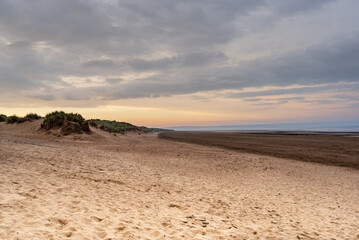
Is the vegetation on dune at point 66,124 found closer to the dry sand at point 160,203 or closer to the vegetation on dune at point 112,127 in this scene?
the vegetation on dune at point 112,127

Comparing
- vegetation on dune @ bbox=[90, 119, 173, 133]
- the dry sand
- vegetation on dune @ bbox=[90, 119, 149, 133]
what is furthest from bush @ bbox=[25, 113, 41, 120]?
the dry sand

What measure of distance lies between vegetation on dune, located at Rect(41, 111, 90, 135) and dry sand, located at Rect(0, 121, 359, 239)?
1687cm

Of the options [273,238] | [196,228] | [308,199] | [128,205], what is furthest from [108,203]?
[308,199]

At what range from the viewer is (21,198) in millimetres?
5883

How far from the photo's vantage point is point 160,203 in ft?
24.9

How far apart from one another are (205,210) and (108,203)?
308cm

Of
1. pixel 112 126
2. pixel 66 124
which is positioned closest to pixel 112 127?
pixel 112 126

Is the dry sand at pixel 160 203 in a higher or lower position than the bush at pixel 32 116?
lower

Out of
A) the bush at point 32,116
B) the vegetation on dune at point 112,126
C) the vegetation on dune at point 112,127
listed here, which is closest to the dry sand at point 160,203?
the vegetation on dune at point 112,126

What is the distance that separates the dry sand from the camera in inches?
204

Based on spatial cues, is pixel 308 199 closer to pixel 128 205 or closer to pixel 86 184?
pixel 128 205

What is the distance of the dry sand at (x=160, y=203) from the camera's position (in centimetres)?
517

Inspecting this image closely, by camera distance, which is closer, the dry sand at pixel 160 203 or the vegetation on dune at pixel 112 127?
the dry sand at pixel 160 203

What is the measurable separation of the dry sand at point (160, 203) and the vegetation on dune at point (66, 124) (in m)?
16.9
